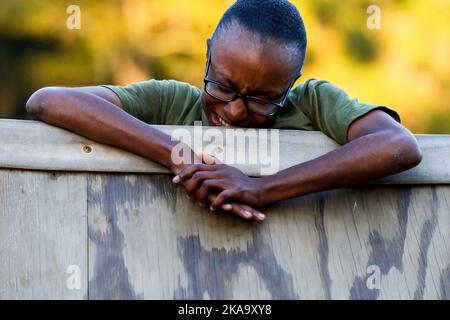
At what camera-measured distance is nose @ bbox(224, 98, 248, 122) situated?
8.41 feet

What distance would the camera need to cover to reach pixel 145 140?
7.79 feet

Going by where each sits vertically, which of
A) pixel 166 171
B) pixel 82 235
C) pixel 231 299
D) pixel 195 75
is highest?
pixel 195 75

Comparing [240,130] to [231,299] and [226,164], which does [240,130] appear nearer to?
[226,164]

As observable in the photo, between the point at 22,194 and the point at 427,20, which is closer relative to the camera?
the point at 22,194

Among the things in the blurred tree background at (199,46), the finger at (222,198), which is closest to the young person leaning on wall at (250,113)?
the finger at (222,198)

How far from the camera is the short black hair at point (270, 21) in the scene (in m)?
2.69

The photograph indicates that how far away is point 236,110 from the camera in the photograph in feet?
8.42

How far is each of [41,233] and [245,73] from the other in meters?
0.75

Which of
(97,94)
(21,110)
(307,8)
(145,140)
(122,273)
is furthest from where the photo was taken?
(21,110)

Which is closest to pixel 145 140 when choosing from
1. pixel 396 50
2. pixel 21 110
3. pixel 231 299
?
pixel 231 299

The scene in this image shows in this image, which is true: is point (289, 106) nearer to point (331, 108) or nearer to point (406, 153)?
point (331, 108)

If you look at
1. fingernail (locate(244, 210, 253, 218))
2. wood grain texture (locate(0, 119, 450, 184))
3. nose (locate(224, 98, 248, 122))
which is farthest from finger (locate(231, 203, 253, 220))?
nose (locate(224, 98, 248, 122))

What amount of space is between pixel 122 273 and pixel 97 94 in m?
0.59

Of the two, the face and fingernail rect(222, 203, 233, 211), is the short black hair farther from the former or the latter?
fingernail rect(222, 203, 233, 211)
